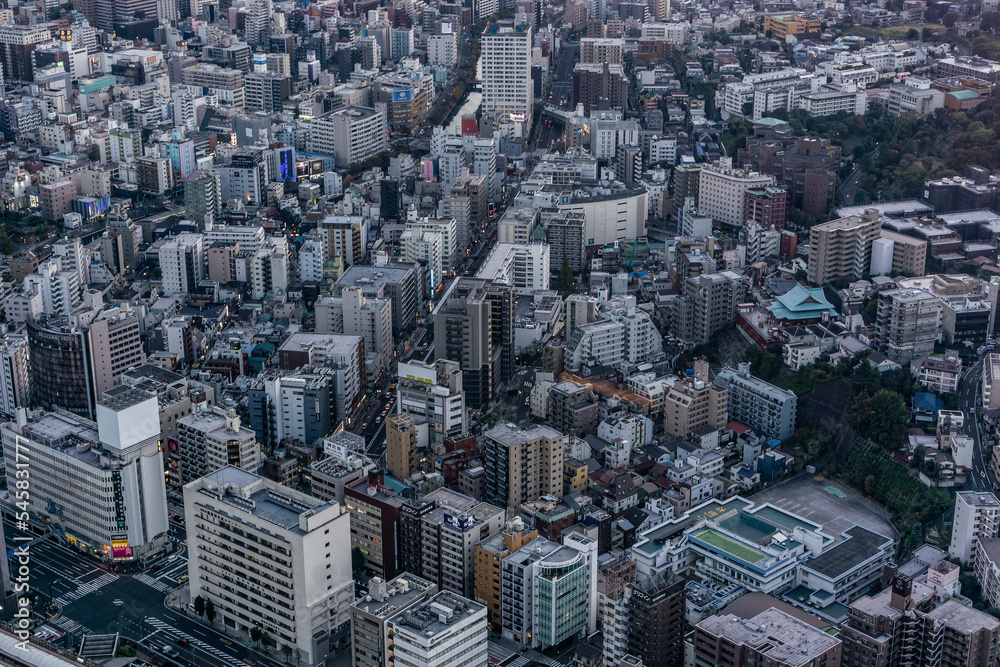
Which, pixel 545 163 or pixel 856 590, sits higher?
pixel 545 163

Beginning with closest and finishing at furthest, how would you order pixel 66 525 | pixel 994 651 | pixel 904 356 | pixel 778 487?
pixel 994 651
pixel 66 525
pixel 778 487
pixel 904 356

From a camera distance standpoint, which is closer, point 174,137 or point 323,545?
point 323,545

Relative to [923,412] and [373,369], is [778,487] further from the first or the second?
[373,369]

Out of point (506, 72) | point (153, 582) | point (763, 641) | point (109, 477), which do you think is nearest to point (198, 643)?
point (153, 582)

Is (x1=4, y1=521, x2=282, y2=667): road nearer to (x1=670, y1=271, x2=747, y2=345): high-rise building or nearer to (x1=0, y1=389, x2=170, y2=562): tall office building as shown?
(x1=0, y1=389, x2=170, y2=562): tall office building

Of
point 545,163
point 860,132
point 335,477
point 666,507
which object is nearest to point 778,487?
point 666,507

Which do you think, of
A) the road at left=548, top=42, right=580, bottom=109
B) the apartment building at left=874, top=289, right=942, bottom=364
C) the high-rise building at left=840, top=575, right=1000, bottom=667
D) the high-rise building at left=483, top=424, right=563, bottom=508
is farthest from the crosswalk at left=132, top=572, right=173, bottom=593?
the road at left=548, top=42, right=580, bottom=109

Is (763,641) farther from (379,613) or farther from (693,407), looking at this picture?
(693,407)
